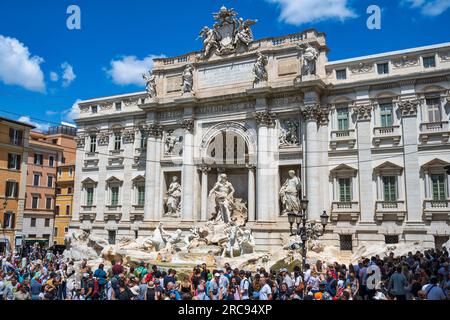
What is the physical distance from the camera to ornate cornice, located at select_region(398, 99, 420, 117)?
27984 mm

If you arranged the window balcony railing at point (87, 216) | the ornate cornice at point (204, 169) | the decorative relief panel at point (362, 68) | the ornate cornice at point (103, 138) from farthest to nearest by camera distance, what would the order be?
the ornate cornice at point (103, 138), the window balcony railing at point (87, 216), the ornate cornice at point (204, 169), the decorative relief panel at point (362, 68)

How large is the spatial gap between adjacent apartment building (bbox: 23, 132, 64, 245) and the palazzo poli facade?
37.6ft

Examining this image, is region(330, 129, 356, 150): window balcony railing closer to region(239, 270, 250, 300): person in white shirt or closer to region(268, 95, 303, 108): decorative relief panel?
region(268, 95, 303, 108): decorative relief panel

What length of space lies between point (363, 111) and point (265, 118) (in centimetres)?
669

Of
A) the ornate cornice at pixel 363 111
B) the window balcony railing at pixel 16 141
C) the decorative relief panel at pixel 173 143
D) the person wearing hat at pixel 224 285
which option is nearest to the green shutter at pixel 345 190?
the ornate cornice at pixel 363 111

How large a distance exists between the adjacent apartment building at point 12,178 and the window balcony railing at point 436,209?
3471 cm

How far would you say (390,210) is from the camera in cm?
2770

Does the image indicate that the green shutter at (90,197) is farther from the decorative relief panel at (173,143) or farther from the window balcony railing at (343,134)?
the window balcony railing at (343,134)

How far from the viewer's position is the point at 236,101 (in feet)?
109

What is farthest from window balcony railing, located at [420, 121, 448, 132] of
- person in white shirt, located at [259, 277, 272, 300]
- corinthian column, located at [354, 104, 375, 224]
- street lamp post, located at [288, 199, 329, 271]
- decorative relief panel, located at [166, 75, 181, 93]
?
person in white shirt, located at [259, 277, 272, 300]

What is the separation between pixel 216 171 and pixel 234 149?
8.14ft

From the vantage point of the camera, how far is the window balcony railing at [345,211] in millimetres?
28656

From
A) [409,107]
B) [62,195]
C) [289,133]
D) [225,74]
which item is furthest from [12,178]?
[409,107]
